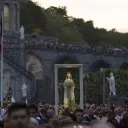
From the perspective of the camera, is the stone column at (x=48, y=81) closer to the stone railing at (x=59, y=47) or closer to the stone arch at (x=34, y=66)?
the stone arch at (x=34, y=66)

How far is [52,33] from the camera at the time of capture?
124000 mm

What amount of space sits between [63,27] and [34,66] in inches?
1749

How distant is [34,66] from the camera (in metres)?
83.9

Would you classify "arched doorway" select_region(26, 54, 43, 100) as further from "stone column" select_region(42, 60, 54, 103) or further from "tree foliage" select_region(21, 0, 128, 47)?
"tree foliage" select_region(21, 0, 128, 47)

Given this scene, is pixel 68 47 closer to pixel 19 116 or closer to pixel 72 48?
pixel 72 48

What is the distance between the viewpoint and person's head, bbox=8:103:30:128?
284 inches

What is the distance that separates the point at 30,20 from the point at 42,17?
424 centimetres

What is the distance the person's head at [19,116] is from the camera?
7.21 m

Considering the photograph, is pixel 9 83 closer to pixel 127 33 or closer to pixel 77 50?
pixel 77 50

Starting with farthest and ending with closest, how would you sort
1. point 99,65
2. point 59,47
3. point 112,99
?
point 99,65 < point 59,47 < point 112,99

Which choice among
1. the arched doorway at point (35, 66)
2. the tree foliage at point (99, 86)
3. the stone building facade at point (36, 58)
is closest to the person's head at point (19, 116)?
the tree foliage at point (99, 86)

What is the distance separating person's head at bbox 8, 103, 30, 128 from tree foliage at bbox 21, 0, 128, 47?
108731 mm

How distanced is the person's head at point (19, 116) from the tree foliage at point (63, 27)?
10873 cm

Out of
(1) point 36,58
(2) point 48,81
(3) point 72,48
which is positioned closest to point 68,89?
(2) point 48,81
